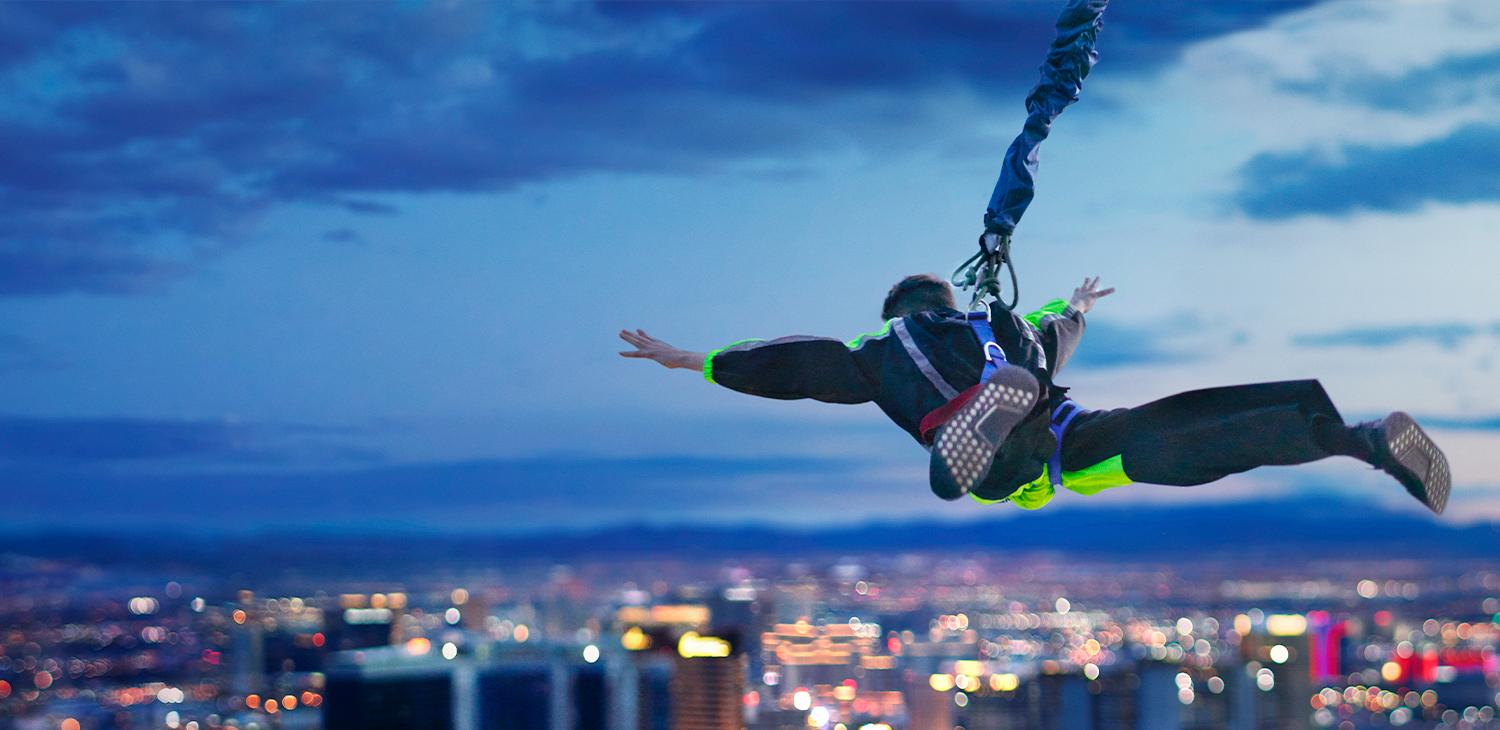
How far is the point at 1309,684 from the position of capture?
1849 inches

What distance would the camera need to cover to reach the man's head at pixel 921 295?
210 inches

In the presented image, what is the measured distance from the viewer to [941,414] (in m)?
5.06

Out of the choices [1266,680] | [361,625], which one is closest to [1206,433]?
[361,625]

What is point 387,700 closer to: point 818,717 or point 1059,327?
point 818,717

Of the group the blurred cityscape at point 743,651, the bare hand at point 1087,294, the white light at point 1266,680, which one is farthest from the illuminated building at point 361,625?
the bare hand at point 1087,294

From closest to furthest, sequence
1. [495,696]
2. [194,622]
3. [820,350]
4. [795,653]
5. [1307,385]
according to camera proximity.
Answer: [1307,385], [820,350], [194,622], [495,696], [795,653]

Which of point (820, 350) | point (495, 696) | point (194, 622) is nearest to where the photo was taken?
point (820, 350)

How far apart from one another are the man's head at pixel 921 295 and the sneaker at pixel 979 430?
450 millimetres

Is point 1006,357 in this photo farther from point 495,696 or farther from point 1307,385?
point 495,696

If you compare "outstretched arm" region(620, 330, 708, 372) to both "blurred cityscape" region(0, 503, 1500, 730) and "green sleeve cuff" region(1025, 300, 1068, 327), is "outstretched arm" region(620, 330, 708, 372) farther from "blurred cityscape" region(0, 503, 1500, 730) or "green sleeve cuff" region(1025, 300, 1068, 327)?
"blurred cityscape" region(0, 503, 1500, 730)

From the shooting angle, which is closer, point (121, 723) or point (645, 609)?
point (121, 723)

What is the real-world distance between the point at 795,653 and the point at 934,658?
367 cm

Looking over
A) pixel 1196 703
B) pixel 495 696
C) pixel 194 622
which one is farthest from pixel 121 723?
pixel 1196 703

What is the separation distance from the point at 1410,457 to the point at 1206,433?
545 mm
